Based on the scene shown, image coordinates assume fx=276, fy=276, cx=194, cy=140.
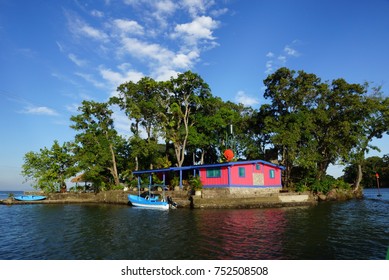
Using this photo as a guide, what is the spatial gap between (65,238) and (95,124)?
3249 cm

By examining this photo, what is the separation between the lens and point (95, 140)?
46.3 m

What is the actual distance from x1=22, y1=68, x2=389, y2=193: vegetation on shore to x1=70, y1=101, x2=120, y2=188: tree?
0.16 m

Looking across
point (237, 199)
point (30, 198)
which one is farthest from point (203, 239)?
point (30, 198)

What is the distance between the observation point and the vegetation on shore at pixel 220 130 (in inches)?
1588

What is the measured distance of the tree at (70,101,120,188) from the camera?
44.9m

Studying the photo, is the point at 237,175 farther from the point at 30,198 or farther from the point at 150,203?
the point at 30,198

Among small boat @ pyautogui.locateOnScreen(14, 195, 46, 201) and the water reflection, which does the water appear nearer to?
the water reflection

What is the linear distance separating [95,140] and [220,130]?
71.5ft

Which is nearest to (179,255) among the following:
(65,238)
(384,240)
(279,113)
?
(65,238)

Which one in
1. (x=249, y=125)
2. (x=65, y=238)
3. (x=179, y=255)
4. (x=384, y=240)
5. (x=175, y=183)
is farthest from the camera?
(x=249, y=125)

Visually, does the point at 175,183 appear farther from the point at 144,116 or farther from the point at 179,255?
the point at 179,255

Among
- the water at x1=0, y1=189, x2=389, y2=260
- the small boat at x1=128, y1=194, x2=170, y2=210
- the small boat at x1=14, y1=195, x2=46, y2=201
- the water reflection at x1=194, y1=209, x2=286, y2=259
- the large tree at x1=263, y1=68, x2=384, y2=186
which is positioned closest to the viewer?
the water reflection at x1=194, y1=209, x2=286, y2=259

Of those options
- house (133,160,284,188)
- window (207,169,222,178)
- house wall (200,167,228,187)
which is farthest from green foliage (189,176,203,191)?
window (207,169,222,178)

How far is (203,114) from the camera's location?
1991 inches
